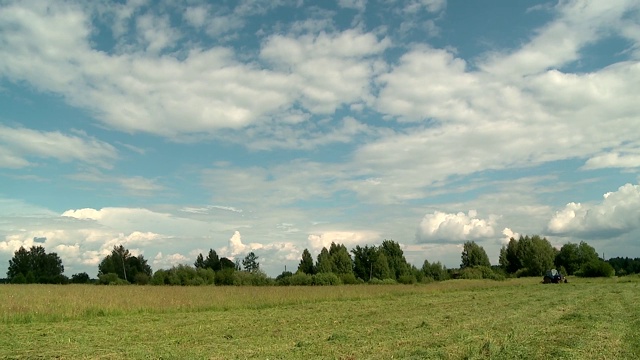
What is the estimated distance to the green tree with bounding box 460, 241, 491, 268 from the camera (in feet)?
374

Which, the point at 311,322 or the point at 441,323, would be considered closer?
the point at 441,323

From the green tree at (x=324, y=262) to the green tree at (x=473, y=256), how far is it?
38.2m

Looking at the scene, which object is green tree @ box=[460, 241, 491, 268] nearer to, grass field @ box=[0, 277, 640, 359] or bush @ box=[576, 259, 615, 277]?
bush @ box=[576, 259, 615, 277]

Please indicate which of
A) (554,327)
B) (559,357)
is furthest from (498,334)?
(559,357)

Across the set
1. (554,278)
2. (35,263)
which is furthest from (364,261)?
(35,263)

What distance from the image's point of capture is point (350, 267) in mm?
95125

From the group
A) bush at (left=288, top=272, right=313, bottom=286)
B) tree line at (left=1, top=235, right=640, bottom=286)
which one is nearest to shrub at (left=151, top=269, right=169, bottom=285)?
tree line at (left=1, top=235, right=640, bottom=286)

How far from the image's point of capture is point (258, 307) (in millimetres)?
28422

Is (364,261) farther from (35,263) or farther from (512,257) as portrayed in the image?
(35,263)

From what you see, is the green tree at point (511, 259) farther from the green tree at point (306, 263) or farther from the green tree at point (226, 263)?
the green tree at point (226, 263)

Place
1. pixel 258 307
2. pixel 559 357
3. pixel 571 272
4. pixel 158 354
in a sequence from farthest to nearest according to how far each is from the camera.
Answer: pixel 571 272 → pixel 258 307 → pixel 158 354 → pixel 559 357

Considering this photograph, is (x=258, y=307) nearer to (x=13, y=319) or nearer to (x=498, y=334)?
(x=13, y=319)

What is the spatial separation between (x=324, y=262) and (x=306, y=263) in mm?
8984

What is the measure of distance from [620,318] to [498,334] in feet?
22.0
